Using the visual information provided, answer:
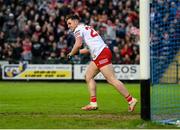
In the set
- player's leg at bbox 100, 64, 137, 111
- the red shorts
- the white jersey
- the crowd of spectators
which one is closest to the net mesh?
player's leg at bbox 100, 64, 137, 111

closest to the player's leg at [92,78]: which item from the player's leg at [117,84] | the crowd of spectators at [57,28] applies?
the player's leg at [117,84]

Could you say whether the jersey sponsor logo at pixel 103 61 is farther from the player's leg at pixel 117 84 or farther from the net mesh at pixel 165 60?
the net mesh at pixel 165 60

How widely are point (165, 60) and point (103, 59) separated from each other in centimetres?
858

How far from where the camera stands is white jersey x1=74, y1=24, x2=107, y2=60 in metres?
13.8

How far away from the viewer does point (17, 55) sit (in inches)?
1230

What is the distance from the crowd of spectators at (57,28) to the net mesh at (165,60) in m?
8.10

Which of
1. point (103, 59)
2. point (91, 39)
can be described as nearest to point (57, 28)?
point (91, 39)

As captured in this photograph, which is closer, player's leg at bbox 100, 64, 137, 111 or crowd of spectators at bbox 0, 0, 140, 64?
player's leg at bbox 100, 64, 137, 111

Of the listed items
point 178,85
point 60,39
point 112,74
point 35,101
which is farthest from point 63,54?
point 112,74

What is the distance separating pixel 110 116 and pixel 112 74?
1.19 m

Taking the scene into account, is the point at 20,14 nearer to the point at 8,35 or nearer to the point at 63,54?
the point at 8,35

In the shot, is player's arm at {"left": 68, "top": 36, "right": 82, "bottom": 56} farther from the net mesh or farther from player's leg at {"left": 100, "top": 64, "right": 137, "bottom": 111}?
the net mesh

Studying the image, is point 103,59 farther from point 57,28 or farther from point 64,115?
point 57,28

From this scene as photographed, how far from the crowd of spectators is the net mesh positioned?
8097 millimetres
